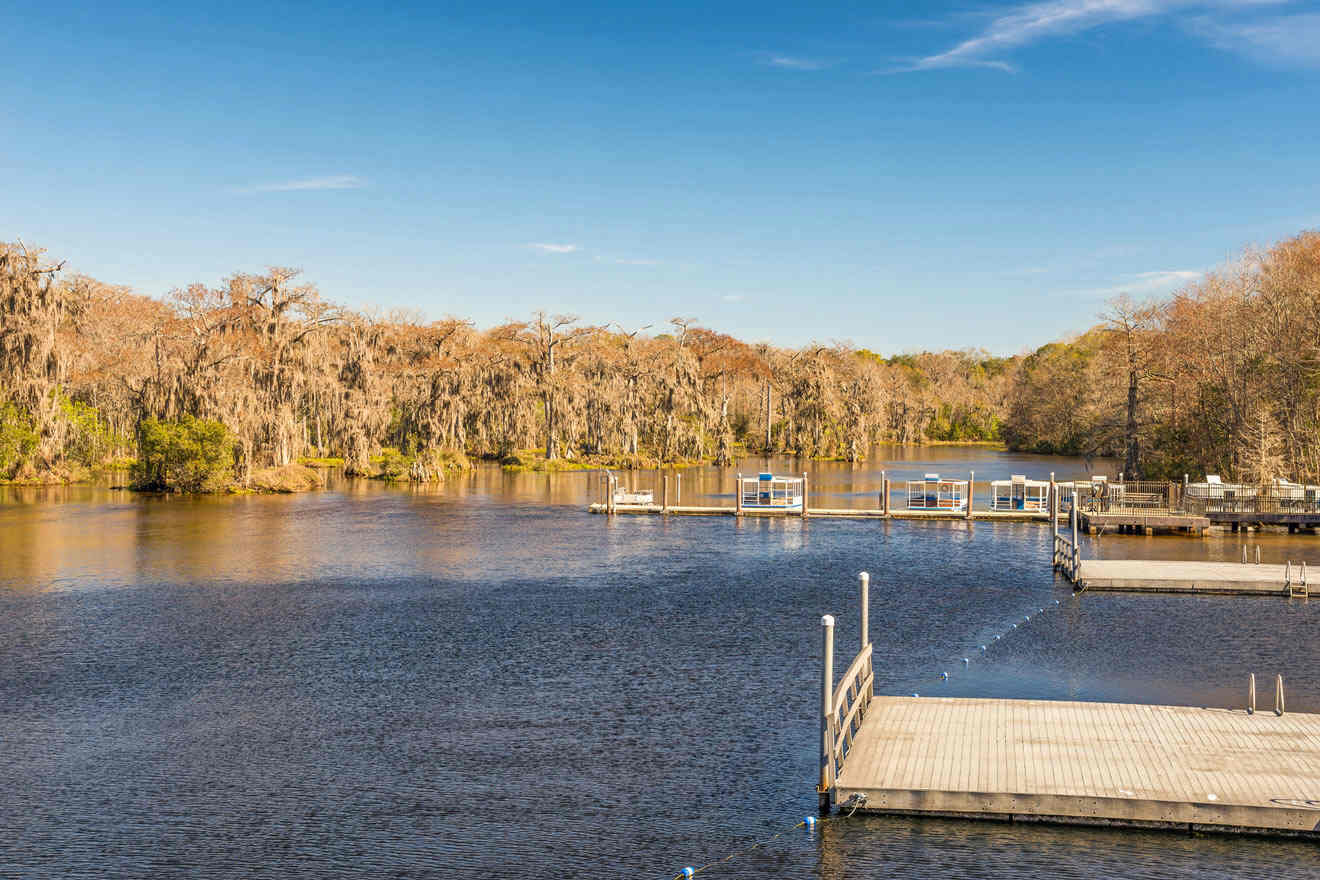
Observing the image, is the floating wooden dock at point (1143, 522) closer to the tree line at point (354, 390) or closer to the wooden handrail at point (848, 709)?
the wooden handrail at point (848, 709)

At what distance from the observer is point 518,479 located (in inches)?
3078

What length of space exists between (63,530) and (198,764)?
33052 mm

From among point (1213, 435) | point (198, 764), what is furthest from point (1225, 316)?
point (198, 764)

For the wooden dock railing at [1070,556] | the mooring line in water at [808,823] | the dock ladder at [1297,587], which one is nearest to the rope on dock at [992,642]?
the wooden dock railing at [1070,556]

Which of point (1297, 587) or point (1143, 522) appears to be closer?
point (1297, 587)

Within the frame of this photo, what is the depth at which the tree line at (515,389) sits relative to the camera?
2144 inches

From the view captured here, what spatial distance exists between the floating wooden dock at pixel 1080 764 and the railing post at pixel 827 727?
0.02 m

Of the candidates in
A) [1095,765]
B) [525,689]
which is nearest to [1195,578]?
[1095,765]

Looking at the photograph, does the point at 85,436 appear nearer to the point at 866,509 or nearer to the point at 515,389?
the point at 515,389

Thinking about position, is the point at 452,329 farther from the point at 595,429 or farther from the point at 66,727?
the point at 66,727

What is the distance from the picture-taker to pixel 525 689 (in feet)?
66.2

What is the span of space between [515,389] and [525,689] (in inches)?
2794

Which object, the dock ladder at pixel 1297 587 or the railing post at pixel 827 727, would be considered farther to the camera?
the dock ladder at pixel 1297 587

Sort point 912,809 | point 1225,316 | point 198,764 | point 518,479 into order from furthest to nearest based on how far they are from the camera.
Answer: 1. point 518,479
2. point 1225,316
3. point 198,764
4. point 912,809
